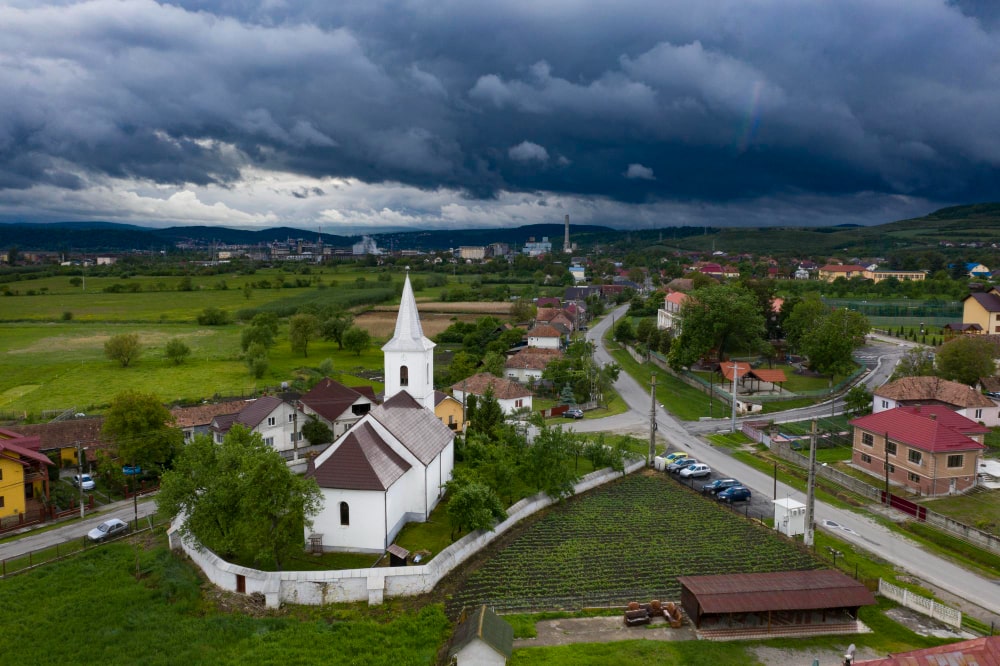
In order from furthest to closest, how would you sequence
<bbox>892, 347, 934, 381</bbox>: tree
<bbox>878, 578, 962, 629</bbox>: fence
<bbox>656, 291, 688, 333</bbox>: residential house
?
<bbox>656, 291, 688, 333</bbox>: residential house
<bbox>892, 347, 934, 381</bbox>: tree
<bbox>878, 578, 962, 629</bbox>: fence

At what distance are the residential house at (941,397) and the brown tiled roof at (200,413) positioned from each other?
49913 mm

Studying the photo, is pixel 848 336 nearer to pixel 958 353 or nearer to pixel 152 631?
pixel 958 353

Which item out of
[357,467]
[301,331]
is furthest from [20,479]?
[301,331]

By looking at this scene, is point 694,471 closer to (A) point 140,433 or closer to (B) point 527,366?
(B) point 527,366

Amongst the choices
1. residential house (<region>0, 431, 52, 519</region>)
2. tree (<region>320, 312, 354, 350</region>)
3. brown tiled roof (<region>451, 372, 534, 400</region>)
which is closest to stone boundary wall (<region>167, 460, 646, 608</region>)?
residential house (<region>0, 431, 52, 519</region>)

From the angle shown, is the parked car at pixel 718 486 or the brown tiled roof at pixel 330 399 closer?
the parked car at pixel 718 486

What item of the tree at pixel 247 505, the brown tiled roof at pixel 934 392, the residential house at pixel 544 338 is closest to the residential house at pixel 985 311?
the brown tiled roof at pixel 934 392

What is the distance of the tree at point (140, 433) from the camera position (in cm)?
4069

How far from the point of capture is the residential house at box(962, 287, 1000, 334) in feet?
257

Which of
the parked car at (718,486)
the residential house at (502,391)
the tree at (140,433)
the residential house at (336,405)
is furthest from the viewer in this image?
the residential house at (502,391)

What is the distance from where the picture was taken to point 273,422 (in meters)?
47.2

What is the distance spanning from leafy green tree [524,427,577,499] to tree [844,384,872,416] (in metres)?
29.6

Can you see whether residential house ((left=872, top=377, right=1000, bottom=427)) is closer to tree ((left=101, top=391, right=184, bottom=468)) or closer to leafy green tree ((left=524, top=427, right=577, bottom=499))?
leafy green tree ((left=524, top=427, right=577, bottom=499))

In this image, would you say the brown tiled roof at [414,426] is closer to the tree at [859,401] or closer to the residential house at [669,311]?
the tree at [859,401]
